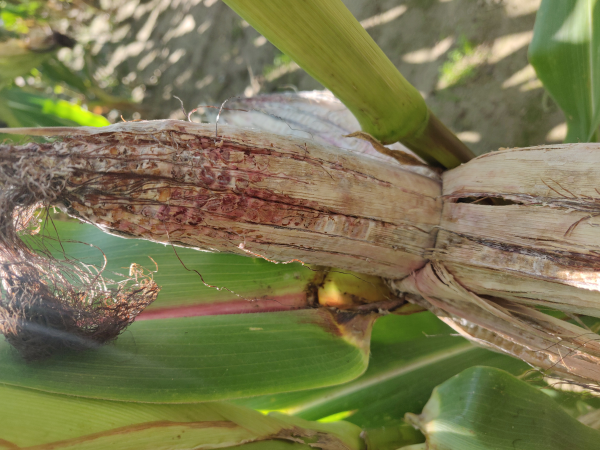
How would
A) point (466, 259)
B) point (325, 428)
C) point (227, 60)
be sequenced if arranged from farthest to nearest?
point (227, 60) → point (325, 428) → point (466, 259)

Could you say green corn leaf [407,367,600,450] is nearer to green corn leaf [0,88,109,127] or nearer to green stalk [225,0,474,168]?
green stalk [225,0,474,168]

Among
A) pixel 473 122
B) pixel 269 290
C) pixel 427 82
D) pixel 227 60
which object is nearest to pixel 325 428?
pixel 269 290

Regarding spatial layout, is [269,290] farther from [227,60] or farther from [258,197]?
[227,60]

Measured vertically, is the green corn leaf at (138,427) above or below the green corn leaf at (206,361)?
below

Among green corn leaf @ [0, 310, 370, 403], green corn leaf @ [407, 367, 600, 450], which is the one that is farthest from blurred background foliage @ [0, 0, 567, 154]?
green corn leaf @ [0, 310, 370, 403]

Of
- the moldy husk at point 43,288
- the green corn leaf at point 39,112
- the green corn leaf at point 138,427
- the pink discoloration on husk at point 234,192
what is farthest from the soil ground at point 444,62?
the green corn leaf at point 138,427

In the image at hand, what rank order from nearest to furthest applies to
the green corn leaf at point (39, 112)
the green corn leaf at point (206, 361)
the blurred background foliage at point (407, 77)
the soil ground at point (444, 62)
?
the green corn leaf at point (206, 361) → the blurred background foliage at point (407, 77) → the soil ground at point (444, 62) → the green corn leaf at point (39, 112)

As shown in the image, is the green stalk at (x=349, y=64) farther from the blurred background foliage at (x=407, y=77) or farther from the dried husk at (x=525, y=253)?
the blurred background foliage at (x=407, y=77)
